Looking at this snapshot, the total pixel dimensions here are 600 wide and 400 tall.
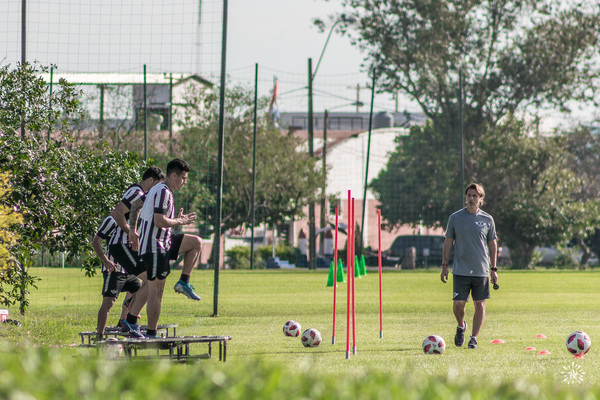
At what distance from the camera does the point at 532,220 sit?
45.6 m

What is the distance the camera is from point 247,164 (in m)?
42.8

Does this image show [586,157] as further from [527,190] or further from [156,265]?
[156,265]

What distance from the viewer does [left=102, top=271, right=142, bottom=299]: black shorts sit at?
1091 cm

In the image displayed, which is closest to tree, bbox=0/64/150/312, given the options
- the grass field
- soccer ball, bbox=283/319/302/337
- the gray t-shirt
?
the grass field

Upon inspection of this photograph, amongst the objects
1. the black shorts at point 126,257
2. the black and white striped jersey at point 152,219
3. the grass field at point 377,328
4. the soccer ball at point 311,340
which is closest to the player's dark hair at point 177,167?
the black and white striped jersey at point 152,219

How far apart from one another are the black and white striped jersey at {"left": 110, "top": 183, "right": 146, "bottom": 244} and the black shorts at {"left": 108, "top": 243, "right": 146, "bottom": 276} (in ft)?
0.21

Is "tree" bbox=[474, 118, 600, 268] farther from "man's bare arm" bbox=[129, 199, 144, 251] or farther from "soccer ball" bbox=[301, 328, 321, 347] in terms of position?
"man's bare arm" bbox=[129, 199, 144, 251]

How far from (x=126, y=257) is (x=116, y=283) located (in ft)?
1.69

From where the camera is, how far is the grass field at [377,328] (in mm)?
8047

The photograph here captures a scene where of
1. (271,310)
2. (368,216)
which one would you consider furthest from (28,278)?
(368,216)

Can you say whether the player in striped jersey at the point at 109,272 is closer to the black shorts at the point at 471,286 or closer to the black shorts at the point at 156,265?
the black shorts at the point at 156,265

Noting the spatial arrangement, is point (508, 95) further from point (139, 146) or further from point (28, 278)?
point (28, 278)

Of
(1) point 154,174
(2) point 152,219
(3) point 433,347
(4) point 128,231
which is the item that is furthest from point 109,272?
(3) point 433,347

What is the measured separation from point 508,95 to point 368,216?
18.2 meters
